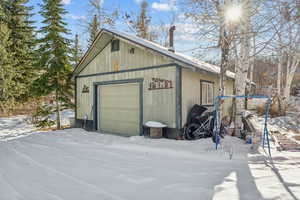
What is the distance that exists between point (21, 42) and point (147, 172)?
17.4 m

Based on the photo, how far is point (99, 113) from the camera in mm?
9484

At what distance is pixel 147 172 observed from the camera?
3.97 meters

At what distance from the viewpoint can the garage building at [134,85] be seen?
22.3 feet

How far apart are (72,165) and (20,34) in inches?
652

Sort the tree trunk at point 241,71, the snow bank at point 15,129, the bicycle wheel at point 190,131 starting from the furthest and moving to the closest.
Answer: the snow bank at point 15,129 → the tree trunk at point 241,71 → the bicycle wheel at point 190,131

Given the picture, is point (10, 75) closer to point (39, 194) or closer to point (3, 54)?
point (3, 54)

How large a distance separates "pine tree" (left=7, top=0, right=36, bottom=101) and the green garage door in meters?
9.72

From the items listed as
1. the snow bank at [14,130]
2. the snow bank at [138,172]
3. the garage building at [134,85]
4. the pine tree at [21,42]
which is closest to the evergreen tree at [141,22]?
the pine tree at [21,42]

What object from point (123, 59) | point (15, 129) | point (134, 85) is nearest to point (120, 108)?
point (134, 85)

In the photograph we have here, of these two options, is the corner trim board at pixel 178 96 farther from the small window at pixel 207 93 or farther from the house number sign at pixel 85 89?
the house number sign at pixel 85 89

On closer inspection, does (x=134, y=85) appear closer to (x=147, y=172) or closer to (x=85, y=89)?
(x=85, y=89)

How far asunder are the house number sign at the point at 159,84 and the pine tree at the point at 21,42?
12619mm

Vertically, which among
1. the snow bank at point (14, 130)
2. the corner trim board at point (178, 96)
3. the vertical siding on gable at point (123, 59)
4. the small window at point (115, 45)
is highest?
the small window at point (115, 45)

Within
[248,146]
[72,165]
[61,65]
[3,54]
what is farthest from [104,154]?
[3,54]
